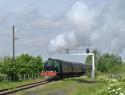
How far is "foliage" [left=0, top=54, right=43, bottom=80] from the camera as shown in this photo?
55.3 m

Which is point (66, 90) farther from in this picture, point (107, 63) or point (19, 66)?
point (107, 63)

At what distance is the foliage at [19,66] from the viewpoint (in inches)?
2179

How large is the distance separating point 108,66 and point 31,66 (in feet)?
132

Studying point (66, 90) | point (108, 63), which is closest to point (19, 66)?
point (66, 90)

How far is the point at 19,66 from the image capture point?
204 ft

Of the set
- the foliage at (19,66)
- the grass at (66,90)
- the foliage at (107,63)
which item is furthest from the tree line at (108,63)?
the grass at (66,90)

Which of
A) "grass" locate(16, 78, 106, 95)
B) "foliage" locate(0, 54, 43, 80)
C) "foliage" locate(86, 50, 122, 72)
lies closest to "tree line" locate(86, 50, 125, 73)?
"foliage" locate(86, 50, 122, 72)

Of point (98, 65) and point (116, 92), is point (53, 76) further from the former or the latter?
point (98, 65)

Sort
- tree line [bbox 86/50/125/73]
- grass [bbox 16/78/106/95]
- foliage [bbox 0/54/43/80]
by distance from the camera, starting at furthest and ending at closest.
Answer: tree line [bbox 86/50/125/73] < foliage [bbox 0/54/43/80] < grass [bbox 16/78/106/95]

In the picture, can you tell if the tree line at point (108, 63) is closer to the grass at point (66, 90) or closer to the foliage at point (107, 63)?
the foliage at point (107, 63)

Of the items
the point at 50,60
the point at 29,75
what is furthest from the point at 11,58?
the point at 29,75

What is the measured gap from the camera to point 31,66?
71.9m

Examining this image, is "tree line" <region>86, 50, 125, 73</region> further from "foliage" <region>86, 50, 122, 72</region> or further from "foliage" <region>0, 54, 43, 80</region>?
"foliage" <region>0, 54, 43, 80</region>

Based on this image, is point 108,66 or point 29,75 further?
point 108,66
